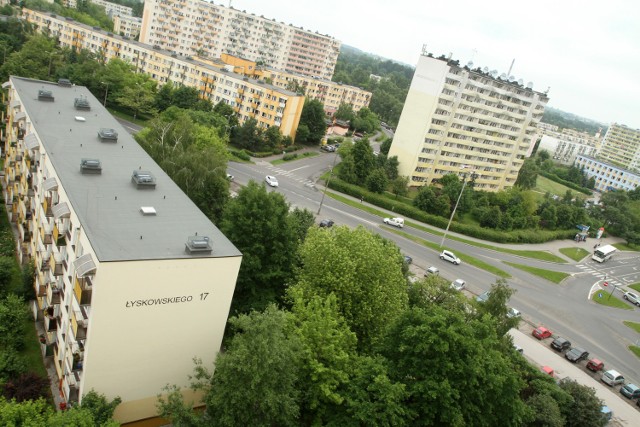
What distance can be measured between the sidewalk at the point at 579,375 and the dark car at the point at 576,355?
1.40 feet

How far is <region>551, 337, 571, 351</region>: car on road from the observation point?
46188 mm

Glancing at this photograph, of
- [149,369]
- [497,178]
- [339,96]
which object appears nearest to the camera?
[149,369]

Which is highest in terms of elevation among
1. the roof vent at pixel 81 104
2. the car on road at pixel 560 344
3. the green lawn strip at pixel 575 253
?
the roof vent at pixel 81 104

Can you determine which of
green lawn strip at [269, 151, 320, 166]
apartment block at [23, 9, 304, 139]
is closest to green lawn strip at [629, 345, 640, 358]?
green lawn strip at [269, 151, 320, 166]

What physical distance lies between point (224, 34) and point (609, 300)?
126 metres

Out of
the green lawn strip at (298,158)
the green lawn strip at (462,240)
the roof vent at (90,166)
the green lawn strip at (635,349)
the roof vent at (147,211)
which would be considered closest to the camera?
the roof vent at (147,211)

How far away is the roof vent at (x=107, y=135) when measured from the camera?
3457cm

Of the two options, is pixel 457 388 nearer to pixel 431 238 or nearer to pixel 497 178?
pixel 431 238

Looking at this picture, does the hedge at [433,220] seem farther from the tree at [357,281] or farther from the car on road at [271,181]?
the tree at [357,281]

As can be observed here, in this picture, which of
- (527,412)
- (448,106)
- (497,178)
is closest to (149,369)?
(527,412)

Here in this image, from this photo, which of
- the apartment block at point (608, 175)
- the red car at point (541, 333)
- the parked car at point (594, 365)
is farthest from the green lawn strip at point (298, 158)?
the apartment block at point (608, 175)

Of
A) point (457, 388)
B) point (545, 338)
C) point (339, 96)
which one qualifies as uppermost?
point (339, 96)

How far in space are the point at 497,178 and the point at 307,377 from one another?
268ft

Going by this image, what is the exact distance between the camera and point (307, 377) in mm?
25359
